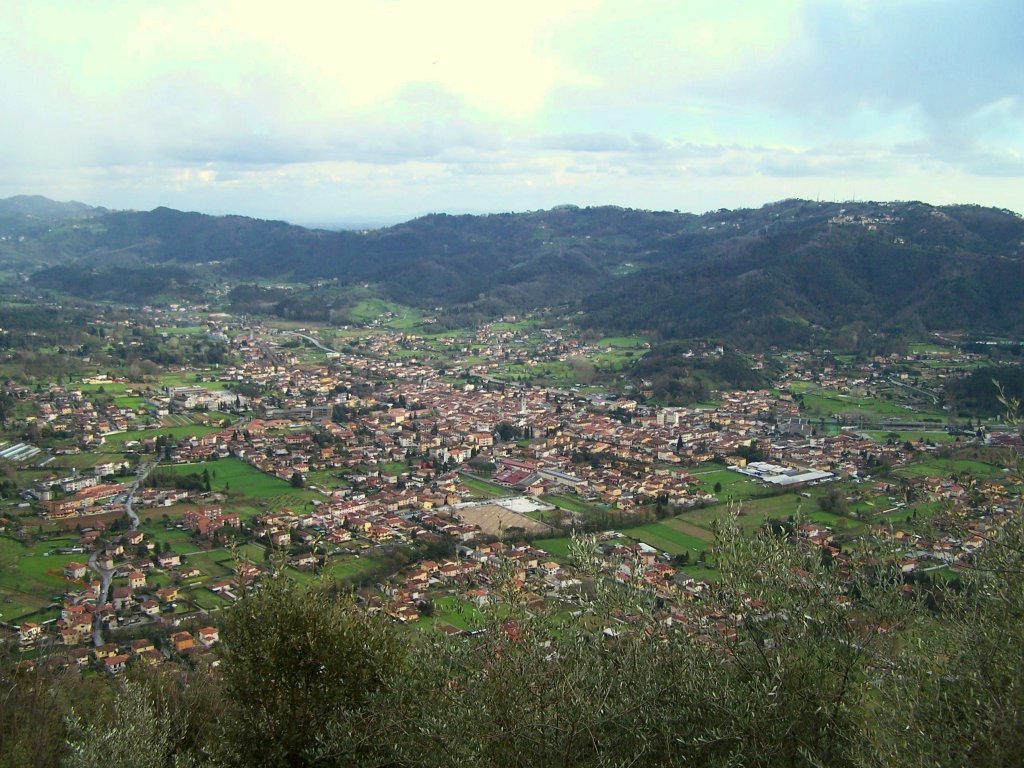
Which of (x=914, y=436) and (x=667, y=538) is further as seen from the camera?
(x=914, y=436)

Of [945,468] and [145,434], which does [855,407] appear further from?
[145,434]

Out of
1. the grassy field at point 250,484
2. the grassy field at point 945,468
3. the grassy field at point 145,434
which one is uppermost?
the grassy field at point 945,468

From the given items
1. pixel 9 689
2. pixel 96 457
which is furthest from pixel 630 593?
pixel 96 457

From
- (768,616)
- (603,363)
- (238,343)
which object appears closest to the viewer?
(768,616)

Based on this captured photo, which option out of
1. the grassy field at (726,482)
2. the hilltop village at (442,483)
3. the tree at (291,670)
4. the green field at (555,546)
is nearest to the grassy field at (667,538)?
the hilltop village at (442,483)

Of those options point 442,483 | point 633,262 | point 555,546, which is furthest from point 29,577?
point 633,262

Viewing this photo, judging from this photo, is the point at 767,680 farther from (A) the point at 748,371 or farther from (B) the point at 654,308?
(B) the point at 654,308

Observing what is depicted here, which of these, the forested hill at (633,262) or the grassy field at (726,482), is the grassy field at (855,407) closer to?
the grassy field at (726,482)
